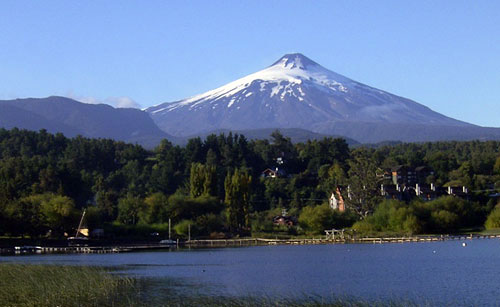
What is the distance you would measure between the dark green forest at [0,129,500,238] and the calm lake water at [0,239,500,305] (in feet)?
34.8

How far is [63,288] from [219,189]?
207ft

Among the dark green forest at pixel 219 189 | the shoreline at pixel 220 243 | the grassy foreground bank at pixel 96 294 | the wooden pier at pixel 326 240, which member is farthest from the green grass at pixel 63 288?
the wooden pier at pixel 326 240

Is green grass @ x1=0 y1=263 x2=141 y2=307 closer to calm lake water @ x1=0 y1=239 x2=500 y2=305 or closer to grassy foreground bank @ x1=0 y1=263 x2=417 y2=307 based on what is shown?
grassy foreground bank @ x1=0 y1=263 x2=417 y2=307

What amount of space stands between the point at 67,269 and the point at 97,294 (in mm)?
8367

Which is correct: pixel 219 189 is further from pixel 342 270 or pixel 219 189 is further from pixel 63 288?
pixel 63 288

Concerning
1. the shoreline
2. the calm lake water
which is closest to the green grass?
the calm lake water

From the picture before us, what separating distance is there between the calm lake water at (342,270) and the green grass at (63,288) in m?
3.27

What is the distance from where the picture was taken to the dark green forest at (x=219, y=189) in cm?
7956

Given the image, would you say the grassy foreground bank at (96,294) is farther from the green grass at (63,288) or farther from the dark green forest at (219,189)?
the dark green forest at (219,189)

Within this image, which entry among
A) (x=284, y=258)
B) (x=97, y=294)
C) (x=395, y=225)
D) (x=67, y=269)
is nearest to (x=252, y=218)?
(x=395, y=225)

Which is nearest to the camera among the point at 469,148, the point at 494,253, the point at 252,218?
the point at 494,253

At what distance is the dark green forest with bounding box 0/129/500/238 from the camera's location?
→ 261 feet

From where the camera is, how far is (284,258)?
191 feet

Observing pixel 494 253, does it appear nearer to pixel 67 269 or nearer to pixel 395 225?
pixel 395 225
